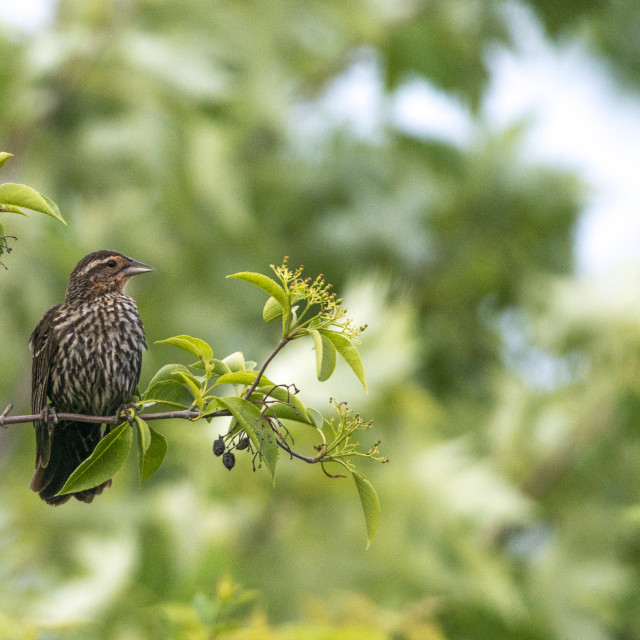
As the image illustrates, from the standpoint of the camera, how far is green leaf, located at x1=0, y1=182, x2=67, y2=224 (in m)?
1.45

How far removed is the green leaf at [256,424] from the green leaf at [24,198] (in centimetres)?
38

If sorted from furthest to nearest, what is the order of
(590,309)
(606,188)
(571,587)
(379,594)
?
(606,188), (590,309), (571,587), (379,594)

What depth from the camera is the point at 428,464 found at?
24.5 ft

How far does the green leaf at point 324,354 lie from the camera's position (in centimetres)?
136

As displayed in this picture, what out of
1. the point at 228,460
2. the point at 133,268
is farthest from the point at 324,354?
the point at 133,268

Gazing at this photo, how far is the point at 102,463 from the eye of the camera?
1.46 metres

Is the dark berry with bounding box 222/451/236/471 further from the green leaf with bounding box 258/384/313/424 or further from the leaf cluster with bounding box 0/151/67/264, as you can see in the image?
the leaf cluster with bounding box 0/151/67/264

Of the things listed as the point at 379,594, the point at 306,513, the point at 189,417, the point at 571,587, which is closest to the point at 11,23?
the point at 306,513

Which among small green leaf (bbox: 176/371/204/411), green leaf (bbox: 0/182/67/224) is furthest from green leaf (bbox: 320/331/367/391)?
green leaf (bbox: 0/182/67/224)

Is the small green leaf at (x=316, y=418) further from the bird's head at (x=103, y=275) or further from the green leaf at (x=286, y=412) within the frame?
the bird's head at (x=103, y=275)

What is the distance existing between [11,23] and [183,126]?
1.60 m

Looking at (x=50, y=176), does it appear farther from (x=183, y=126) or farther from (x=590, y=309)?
(x=590, y=309)

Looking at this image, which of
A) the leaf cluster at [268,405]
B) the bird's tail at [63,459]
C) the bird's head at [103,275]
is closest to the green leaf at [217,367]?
the leaf cluster at [268,405]

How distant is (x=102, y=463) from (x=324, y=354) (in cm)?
37
